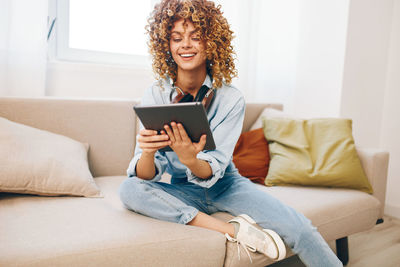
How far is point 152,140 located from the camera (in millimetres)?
982

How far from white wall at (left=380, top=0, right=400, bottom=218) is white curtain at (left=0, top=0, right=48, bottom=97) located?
2.34 m

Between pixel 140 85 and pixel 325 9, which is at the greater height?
pixel 325 9

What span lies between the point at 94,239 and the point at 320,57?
6.71 ft

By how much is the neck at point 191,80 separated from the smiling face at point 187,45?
0.19ft

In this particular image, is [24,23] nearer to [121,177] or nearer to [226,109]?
[121,177]

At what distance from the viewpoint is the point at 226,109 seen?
1.23 m

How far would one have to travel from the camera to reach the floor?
1.60 m

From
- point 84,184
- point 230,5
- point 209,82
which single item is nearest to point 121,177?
point 84,184

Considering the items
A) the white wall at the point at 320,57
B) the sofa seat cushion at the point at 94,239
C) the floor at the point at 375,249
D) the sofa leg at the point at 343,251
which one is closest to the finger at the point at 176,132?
the sofa seat cushion at the point at 94,239

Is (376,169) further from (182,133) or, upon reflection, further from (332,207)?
(182,133)

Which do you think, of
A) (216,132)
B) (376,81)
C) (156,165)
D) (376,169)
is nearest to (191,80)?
(216,132)

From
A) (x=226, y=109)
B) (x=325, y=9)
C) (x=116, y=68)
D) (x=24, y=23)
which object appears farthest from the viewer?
(x=325, y=9)

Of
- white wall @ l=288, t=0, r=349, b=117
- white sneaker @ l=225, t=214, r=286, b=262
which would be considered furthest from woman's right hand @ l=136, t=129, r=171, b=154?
white wall @ l=288, t=0, r=349, b=117

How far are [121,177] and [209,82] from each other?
67cm
